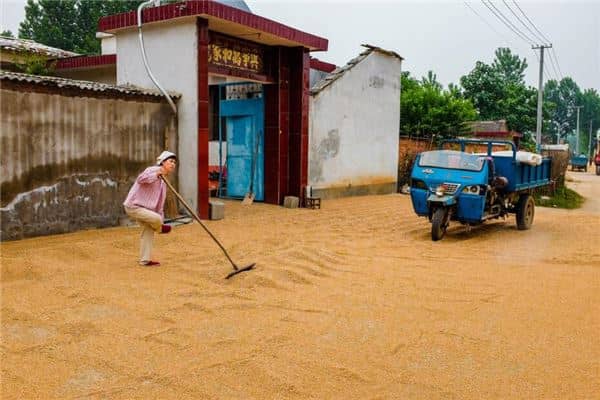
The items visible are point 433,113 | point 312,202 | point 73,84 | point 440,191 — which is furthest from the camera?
point 433,113

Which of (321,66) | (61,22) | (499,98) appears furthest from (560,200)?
(61,22)

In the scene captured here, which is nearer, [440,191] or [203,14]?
[440,191]

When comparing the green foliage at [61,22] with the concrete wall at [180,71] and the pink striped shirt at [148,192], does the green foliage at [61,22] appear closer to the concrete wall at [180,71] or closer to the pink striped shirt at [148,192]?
the concrete wall at [180,71]

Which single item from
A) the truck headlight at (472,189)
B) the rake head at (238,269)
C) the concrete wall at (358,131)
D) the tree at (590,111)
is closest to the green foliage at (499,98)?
the concrete wall at (358,131)

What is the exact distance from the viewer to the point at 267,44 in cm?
1252

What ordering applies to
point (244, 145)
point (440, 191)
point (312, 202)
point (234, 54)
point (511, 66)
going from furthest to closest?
point (511, 66) < point (244, 145) < point (312, 202) < point (234, 54) < point (440, 191)

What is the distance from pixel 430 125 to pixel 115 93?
17432 millimetres

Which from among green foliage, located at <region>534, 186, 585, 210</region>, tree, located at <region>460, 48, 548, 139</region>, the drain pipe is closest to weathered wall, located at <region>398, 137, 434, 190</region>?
green foliage, located at <region>534, 186, 585, 210</region>

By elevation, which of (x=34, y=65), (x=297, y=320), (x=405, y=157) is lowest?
(x=297, y=320)

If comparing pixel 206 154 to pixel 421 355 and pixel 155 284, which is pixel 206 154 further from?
pixel 421 355

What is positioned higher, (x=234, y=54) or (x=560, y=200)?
(x=234, y=54)

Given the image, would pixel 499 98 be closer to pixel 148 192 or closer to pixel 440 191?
pixel 440 191

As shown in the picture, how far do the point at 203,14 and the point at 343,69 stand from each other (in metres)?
6.40

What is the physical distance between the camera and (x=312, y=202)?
13.0 m
